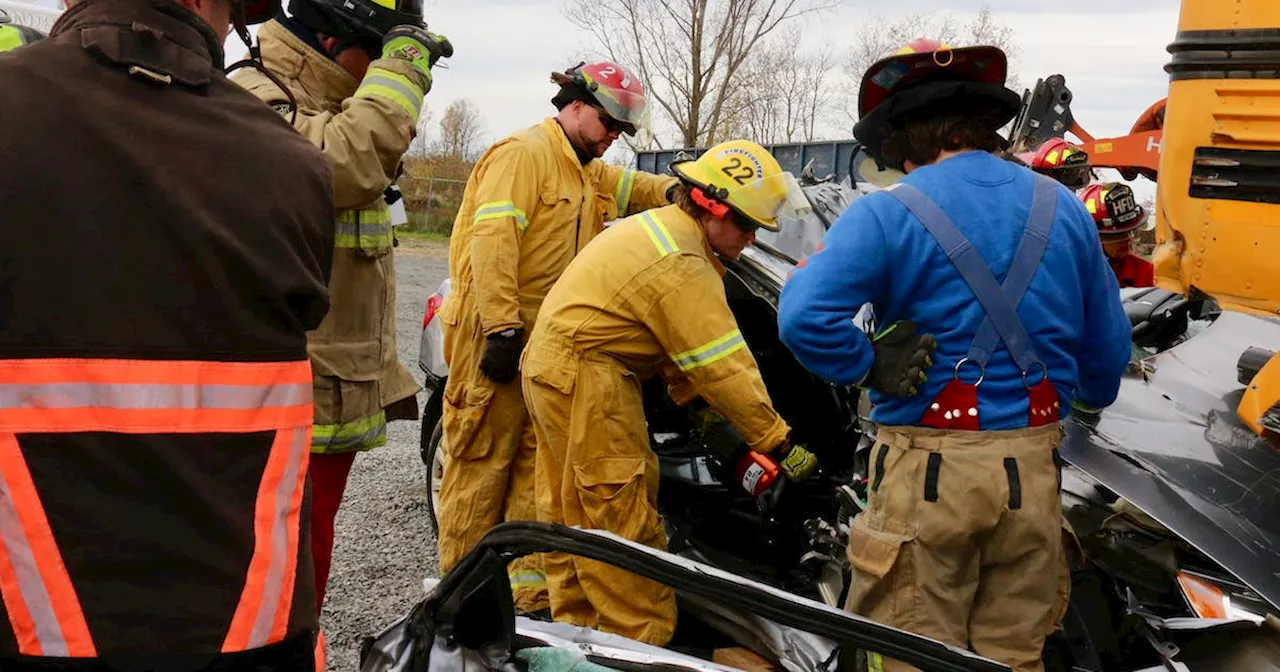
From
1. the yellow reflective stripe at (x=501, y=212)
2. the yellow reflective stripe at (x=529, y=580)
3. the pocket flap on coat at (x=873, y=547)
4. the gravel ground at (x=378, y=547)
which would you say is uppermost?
the yellow reflective stripe at (x=501, y=212)

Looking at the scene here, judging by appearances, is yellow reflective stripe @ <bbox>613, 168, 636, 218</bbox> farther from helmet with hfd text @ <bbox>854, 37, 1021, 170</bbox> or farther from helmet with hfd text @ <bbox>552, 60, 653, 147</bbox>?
helmet with hfd text @ <bbox>854, 37, 1021, 170</bbox>

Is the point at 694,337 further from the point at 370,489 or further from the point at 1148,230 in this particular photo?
the point at 1148,230

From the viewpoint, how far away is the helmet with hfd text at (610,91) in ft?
12.0

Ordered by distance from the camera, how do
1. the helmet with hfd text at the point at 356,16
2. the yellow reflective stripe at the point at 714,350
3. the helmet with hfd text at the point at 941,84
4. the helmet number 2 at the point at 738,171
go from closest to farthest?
the helmet with hfd text at the point at 941,84 → the helmet with hfd text at the point at 356,16 → the yellow reflective stripe at the point at 714,350 → the helmet number 2 at the point at 738,171

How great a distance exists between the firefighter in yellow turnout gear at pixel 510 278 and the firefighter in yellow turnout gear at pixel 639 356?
1.54 feet

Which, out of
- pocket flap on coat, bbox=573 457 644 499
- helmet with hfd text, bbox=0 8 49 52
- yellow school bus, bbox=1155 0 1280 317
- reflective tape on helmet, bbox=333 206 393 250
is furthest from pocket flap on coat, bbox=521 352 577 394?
yellow school bus, bbox=1155 0 1280 317

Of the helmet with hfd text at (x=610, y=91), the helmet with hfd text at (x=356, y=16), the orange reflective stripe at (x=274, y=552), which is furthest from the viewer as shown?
the helmet with hfd text at (x=610, y=91)

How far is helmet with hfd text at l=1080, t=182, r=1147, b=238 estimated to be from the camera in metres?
5.34

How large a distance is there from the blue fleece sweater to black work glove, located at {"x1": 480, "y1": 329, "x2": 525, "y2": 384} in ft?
4.68

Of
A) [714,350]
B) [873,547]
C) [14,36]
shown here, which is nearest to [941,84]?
[714,350]

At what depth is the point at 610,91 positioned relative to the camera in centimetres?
365

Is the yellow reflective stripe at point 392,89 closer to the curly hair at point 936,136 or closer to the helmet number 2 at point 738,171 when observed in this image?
the helmet number 2 at point 738,171

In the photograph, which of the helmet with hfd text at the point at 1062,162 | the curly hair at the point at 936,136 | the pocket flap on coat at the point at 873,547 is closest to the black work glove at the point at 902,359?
the pocket flap on coat at the point at 873,547

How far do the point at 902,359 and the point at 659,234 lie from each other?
98 cm
